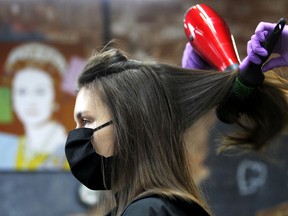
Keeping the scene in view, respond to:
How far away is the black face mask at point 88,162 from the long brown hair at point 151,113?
5cm

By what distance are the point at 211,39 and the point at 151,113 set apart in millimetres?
440

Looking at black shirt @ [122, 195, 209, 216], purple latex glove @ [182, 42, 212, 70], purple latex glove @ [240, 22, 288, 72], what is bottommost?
black shirt @ [122, 195, 209, 216]

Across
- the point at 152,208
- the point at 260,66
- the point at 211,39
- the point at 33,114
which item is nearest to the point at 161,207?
the point at 152,208

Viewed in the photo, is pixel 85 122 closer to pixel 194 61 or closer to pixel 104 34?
pixel 194 61

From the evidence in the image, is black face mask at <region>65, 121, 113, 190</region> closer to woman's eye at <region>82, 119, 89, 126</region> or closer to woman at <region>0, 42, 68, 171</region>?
woman's eye at <region>82, 119, 89, 126</region>

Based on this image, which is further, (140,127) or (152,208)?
(140,127)

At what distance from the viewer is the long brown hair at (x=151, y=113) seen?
1.53 metres

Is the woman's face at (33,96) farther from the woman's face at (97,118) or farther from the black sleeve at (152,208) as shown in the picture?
the black sleeve at (152,208)

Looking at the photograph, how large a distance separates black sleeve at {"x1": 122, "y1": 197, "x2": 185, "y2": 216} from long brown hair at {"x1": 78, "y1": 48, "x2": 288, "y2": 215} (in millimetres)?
35

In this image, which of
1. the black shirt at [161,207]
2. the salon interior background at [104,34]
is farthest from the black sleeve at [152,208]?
the salon interior background at [104,34]

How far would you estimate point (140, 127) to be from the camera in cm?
155

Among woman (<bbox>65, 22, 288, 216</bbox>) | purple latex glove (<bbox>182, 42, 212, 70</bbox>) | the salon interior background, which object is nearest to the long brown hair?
woman (<bbox>65, 22, 288, 216</bbox>)

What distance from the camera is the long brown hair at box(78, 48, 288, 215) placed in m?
1.53

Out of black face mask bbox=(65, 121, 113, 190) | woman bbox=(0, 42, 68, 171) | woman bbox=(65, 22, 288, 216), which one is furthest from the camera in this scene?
woman bbox=(0, 42, 68, 171)
